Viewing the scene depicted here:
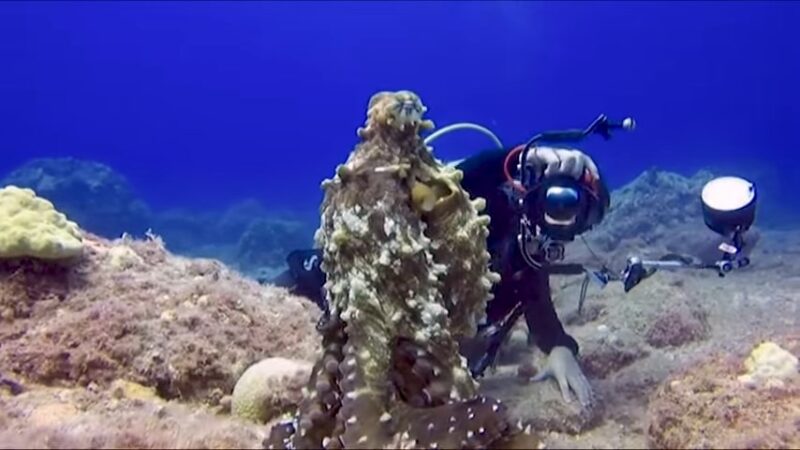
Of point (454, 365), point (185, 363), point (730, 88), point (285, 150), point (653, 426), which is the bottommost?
point (653, 426)

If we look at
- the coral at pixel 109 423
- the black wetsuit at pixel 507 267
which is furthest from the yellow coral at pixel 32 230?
the black wetsuit at pixel 507 267

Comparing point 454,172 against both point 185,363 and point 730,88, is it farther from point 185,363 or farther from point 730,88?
point 730,88

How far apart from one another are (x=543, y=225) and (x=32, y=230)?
3.65 metres

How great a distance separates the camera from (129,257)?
5.61 meters

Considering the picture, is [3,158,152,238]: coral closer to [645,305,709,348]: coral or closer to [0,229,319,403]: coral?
[0,229,319,403]: coral

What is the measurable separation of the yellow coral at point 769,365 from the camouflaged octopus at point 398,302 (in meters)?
1.69

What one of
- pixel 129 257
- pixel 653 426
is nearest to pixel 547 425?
pixel 653 426

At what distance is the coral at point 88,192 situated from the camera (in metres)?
25.4

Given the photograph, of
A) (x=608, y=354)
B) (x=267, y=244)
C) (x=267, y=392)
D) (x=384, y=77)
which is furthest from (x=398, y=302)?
(x=384, y=77)

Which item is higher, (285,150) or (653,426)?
(285,150)

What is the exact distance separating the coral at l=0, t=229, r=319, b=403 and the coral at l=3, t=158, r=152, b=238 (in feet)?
69.3

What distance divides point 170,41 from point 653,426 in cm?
13991

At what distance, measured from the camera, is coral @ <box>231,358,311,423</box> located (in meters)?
3.86

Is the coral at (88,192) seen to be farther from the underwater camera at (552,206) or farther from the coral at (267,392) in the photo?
the coral at (267,392)
